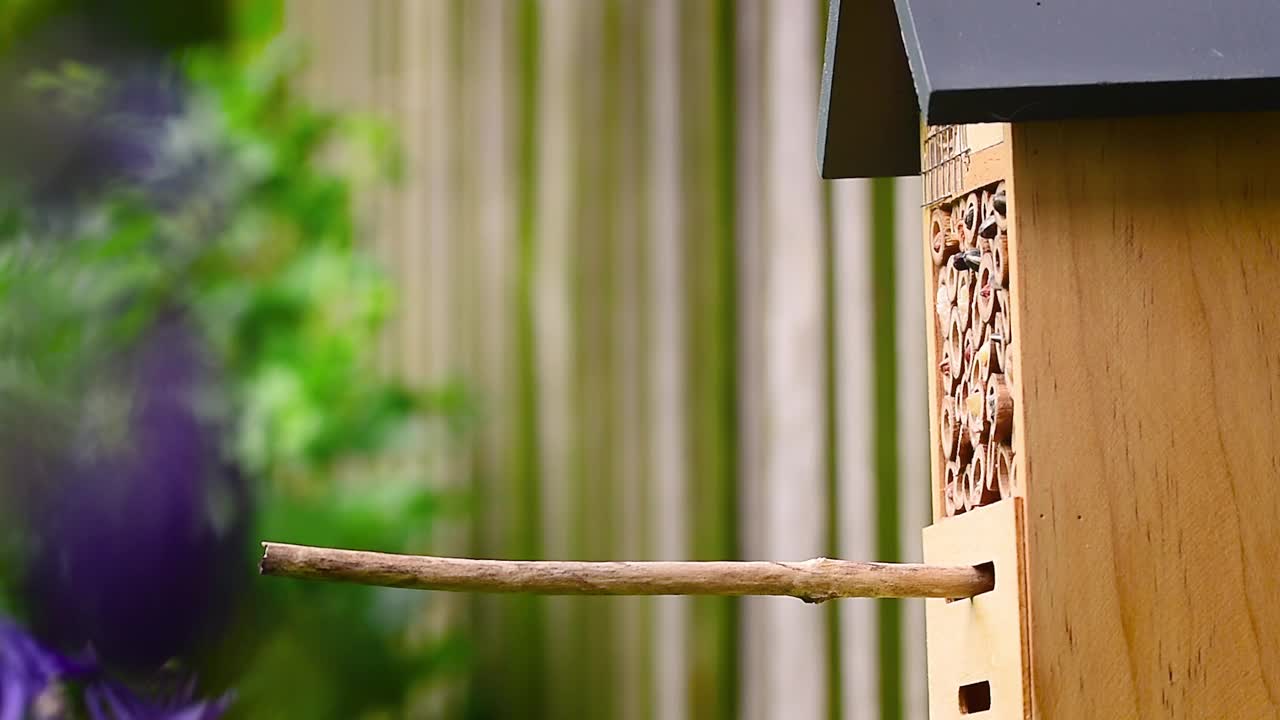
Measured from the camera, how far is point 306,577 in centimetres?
36

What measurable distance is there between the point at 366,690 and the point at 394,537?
148mm

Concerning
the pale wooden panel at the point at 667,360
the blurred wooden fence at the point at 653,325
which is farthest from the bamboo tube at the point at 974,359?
the pale wooden panel at the point at 667,360

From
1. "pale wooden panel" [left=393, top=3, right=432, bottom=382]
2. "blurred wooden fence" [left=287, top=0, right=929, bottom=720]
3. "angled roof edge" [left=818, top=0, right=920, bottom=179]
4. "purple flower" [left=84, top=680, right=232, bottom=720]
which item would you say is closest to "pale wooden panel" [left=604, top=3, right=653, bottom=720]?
"blurred wooden fence" [left=287, top=0, right=929, bottom=720]

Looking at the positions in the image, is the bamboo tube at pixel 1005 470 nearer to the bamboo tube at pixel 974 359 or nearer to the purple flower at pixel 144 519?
the bamboo tube at pixel 974 359

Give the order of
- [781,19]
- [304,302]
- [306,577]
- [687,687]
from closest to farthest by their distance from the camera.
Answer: [306,577]
[781,19]
[687,687]
[304,302]

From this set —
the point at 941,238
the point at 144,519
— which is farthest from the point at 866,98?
the point at 144,519

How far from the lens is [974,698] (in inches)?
18.1

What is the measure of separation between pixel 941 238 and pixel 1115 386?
0.13 metres

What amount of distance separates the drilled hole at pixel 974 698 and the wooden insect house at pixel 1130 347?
27 mm

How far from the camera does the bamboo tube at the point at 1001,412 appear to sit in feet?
1.40

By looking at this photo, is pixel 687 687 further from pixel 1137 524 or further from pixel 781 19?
pixel 1137 524

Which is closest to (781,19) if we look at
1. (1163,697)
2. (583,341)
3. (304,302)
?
(583,341)

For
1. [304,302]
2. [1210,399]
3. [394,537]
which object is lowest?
[394,537]

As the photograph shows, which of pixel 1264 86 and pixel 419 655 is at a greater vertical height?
pixel 1264 86
